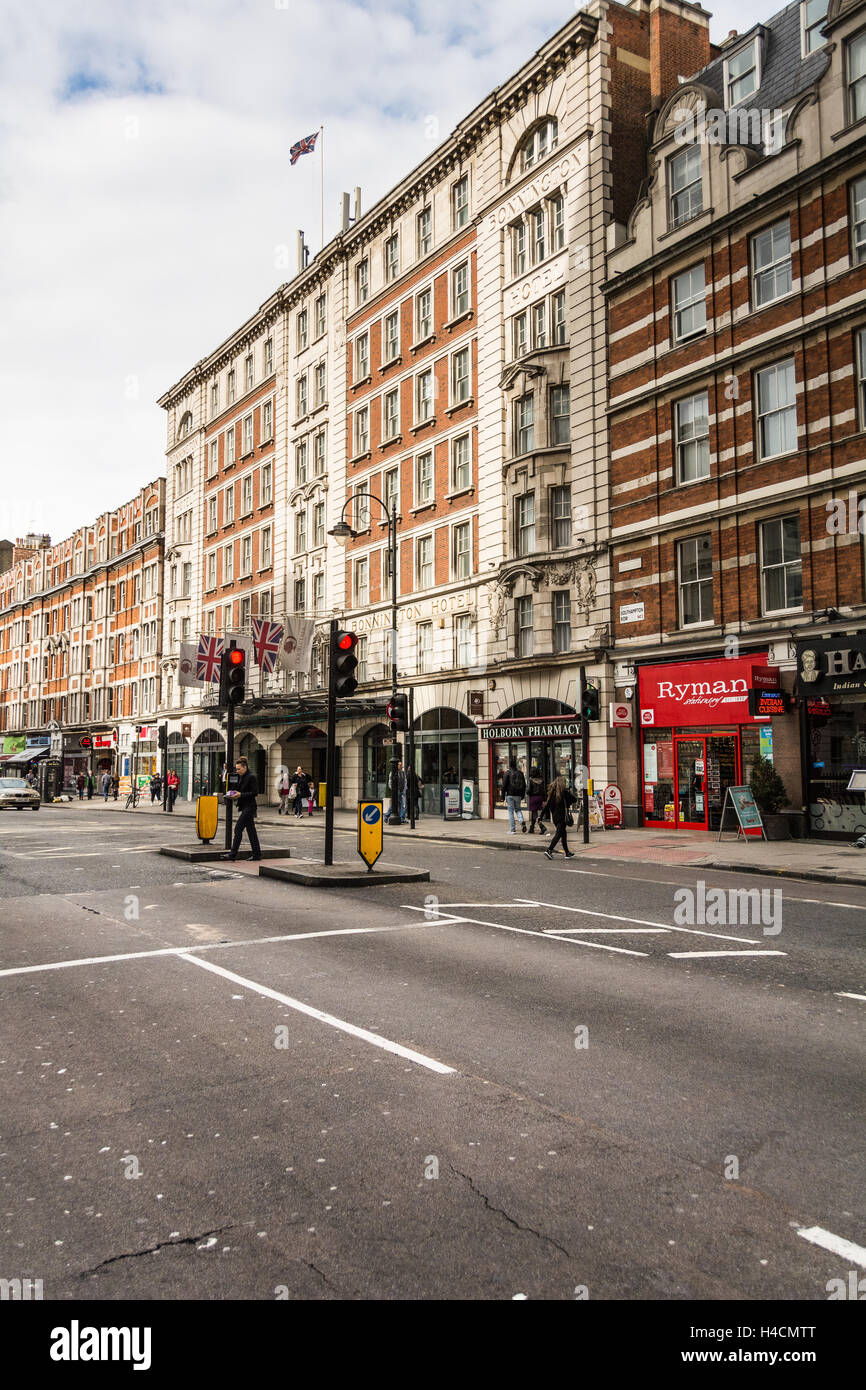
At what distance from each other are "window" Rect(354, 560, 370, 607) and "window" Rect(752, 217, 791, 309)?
19750 mm

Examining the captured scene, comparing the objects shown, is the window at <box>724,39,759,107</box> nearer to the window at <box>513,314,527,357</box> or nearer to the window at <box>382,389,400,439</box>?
the window at <box>513,314,527,357</box>

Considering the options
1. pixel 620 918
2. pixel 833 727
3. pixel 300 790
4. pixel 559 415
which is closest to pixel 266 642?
pixel 300 790

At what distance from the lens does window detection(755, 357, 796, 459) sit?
22.6m

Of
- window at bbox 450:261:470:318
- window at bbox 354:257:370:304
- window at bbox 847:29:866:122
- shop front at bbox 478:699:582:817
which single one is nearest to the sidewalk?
shop front at bbox 478:699:582:817

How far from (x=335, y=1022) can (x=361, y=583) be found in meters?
34.5

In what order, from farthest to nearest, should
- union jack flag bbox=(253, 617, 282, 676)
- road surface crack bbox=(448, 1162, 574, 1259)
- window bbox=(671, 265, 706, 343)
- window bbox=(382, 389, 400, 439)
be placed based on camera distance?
window bbox=(382, 389, 400, 439) < union jack flag bbox=(253, 617, 282, 676) < window bbox=(671, 265, 706, 343) < road surface crack bbox=(448, 1162, 574, 1259)

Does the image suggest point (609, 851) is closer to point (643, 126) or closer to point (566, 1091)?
point (566, 1091)

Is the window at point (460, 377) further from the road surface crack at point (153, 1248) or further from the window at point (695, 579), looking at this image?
the road surface crack at point (153, 1248)

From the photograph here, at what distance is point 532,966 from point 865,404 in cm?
1749

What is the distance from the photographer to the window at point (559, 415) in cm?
2934

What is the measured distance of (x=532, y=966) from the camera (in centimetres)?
827

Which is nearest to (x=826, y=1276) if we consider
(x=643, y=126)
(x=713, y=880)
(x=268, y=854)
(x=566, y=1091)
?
(x=566, y=1091)

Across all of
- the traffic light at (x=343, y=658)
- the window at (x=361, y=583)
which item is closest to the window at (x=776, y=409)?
the traffic light at (x=343, y=658)

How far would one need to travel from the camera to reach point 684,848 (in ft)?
67.1
